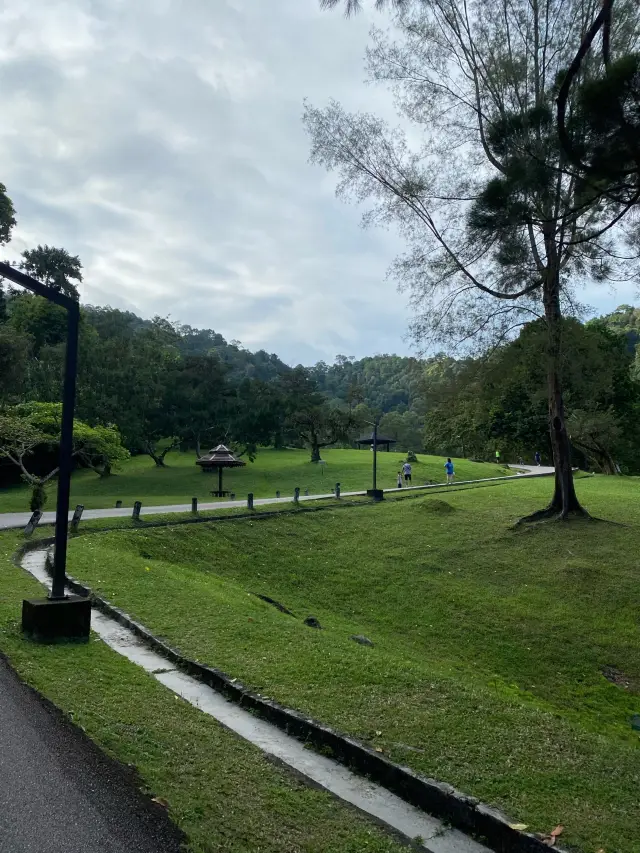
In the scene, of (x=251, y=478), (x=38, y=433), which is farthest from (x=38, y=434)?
(x=251, y=478)

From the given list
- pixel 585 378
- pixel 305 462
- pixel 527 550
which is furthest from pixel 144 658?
pixel 305 462

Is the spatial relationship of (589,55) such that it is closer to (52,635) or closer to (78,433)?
(52,635)

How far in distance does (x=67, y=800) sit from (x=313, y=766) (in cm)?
157

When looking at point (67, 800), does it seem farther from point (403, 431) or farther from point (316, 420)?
point (403, 431)

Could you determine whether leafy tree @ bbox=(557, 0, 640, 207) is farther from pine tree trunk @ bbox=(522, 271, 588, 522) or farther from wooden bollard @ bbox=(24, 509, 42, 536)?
wooden bollard @ bbox=(24, 509, 42, 536)

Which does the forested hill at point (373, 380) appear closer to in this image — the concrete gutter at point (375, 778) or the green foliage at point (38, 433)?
the green foliage at point (38, 433)

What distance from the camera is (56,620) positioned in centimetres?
644

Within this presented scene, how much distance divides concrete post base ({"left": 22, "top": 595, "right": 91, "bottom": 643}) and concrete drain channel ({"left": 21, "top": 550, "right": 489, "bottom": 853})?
1.43 feet

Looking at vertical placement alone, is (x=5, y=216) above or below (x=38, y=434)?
above

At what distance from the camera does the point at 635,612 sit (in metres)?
12.9

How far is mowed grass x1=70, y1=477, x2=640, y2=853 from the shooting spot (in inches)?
164

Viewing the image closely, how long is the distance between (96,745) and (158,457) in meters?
39.7

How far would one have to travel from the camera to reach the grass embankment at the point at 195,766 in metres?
3.25

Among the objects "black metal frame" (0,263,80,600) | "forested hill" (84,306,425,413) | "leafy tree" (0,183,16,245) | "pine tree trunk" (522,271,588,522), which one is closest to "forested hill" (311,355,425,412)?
"forested hill" (84,306,425,413)
